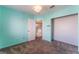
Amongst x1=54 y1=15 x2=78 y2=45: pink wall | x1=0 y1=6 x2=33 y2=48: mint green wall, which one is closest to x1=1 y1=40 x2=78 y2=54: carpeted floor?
x1=0 y1=6 x2=33 y2=48: mint green wall

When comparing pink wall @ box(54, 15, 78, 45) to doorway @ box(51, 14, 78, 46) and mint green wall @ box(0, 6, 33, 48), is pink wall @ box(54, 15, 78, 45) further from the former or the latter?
mint green wall @ box(0, 6, 33, 48)

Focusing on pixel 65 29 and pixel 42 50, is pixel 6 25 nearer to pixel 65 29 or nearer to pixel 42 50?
pixel 42 50

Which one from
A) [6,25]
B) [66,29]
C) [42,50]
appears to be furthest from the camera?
[66,29]

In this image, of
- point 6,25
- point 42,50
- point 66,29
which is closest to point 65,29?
point 66,29

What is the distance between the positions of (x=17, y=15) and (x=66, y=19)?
2.39 meters

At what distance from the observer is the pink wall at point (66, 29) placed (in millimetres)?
3344

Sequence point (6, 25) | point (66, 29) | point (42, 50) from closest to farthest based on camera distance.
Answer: point (42, 50) < point (6, 25) < point (66, 29)

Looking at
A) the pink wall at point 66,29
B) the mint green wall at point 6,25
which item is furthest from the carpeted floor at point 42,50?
the pink wall at point 66,29

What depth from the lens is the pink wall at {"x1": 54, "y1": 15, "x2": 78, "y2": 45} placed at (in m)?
3.34

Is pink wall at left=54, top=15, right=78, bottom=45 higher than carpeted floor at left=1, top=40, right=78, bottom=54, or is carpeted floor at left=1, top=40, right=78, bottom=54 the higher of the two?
pink wall at left=54, top=15, right=78, bottom=45

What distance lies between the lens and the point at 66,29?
12.3ft

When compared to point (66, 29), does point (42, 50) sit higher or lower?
lower
